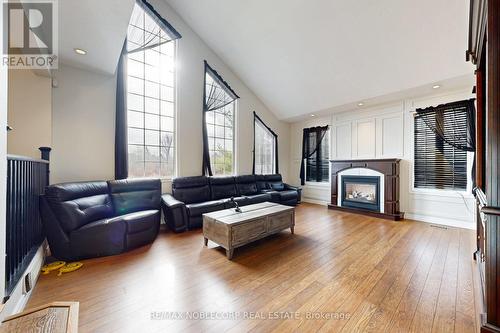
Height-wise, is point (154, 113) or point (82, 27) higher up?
point (82, 27)

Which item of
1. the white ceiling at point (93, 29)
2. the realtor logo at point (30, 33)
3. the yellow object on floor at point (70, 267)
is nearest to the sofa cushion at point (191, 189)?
the yellow object on floor at point (70, 267)

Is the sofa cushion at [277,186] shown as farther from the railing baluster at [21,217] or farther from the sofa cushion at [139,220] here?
the railing baluster at [21,217]

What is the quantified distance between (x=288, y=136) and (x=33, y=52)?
6191 mm

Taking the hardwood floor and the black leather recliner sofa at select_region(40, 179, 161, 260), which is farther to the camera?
the black leather recliner sofa at select_region(40, 179, 161, 260)

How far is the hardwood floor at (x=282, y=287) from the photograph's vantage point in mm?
1573

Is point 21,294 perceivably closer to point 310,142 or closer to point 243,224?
point 243,224

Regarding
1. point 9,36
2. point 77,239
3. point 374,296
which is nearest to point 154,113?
point 9,36

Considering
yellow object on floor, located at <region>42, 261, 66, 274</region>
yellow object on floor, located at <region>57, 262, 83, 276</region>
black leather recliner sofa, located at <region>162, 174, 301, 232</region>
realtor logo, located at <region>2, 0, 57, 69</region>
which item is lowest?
yellow object on floor, located at <region>57, 262, 83, 276</region>

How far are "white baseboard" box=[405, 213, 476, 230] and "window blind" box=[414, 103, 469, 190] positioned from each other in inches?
25.2

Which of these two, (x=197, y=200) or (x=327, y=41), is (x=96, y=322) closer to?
(x=197, y=200)

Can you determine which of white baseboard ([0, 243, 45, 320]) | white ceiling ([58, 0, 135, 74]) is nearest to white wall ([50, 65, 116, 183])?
white ceiling ([58, 0, 135, 74])

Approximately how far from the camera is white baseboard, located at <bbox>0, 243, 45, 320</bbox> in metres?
1.41

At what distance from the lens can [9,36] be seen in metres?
2.22

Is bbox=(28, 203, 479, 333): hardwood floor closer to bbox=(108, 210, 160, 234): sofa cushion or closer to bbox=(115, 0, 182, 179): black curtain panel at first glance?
bbox=(108, 210, 160, 234): sofa cushion
